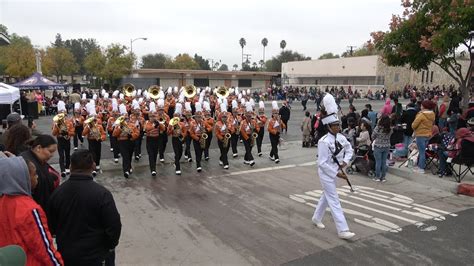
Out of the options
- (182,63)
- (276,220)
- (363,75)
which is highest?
(182,63)

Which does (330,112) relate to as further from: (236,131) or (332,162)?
(236,131)

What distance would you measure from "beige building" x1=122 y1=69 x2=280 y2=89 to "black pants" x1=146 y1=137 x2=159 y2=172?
114ft

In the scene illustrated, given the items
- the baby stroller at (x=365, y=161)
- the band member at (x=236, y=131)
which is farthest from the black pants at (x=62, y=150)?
the baby stroller at (x=365, y=161)

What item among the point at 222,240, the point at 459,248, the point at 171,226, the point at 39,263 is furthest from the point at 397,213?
the point at 39,263

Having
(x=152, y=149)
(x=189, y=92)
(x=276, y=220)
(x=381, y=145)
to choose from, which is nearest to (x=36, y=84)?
(x=189, y=92)

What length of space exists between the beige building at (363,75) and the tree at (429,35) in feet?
128

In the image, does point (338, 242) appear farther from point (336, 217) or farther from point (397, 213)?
point (397, 213)

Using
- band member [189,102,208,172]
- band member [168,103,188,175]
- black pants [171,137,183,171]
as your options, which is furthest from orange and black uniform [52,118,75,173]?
band member [189,102,208,172]

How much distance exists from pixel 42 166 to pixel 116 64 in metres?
45.5

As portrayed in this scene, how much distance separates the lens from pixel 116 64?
46844mm

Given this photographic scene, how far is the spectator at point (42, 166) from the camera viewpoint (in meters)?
3.79

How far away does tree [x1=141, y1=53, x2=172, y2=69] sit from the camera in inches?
3465

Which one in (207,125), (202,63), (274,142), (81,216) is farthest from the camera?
(202,63)

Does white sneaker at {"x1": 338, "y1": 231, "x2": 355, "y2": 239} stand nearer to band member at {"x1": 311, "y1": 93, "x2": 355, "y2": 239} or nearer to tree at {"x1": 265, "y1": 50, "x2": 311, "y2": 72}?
band member at {"x1": 311, "y1": 93, "x2": 355, "y2": 239}
